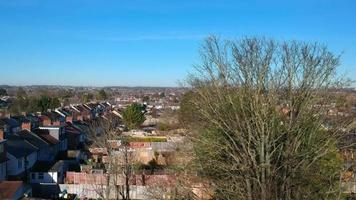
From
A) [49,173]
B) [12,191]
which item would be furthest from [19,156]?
[12,191]

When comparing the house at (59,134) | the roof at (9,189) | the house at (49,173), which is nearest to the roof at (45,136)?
the house at (59,134)

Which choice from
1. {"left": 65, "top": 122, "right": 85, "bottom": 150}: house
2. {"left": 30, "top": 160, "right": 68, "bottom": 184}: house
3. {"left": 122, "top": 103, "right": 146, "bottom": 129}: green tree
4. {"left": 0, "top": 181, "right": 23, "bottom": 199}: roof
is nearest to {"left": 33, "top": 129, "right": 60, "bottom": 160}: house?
{"left": 65, "top": 122, "right": 85, "bottom": 150}: house

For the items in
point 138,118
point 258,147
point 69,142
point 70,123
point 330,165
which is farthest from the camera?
point 138,118

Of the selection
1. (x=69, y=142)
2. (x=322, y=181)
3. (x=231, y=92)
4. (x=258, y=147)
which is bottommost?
(x=69, y=142)

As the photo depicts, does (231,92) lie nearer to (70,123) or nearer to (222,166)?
(222,166)

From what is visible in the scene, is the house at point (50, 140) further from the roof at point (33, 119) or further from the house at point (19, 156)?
the roof at point (33, 119)

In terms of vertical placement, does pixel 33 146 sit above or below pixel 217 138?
below

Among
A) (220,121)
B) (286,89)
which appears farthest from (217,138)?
(286,89)

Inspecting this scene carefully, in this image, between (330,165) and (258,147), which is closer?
(258,147)

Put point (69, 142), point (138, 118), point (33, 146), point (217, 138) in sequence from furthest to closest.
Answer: point (138, 118), point (69, 142), point (33, 146), point (217, 138)
